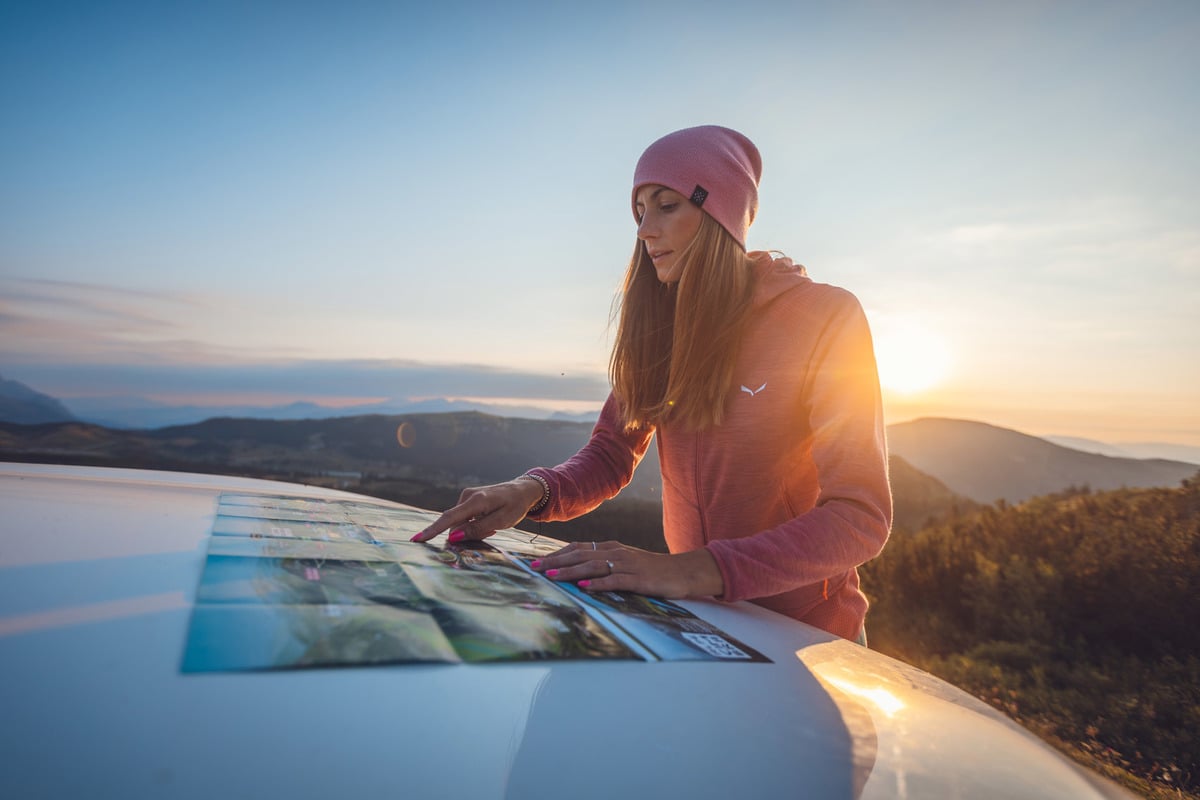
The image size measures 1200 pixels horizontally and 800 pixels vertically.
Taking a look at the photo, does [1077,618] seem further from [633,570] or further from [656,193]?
[633,570]

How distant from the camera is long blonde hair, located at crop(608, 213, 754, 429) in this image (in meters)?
2.03

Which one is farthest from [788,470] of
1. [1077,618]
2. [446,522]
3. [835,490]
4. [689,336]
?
[1077,618]

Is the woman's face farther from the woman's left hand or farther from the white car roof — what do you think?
the white car roof

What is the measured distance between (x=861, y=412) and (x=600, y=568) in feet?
2.56

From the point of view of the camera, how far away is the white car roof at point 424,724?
0.52 meters

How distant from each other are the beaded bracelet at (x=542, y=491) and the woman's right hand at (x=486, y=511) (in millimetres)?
21

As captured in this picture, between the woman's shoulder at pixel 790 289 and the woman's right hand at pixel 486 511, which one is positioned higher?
the woman's shoulder at pixel 790 289

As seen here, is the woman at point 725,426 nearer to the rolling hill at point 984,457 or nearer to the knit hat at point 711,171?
the knit hat at point 711,171

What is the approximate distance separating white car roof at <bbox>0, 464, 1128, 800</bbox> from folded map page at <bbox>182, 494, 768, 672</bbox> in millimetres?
30

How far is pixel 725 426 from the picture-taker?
197 centimetres

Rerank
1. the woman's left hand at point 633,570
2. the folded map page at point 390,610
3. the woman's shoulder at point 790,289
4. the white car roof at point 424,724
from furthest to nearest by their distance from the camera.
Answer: the woman's shoulder at point 790,289 < the woman's left hand at point 633,570 < the folded map page at point 390,610 < the white car roof at point 424,724

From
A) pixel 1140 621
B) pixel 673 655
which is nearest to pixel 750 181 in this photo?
pixel 673 655

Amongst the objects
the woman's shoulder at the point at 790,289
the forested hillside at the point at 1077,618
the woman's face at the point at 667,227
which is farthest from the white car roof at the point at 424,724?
the forested hillside at the point at 1077,618

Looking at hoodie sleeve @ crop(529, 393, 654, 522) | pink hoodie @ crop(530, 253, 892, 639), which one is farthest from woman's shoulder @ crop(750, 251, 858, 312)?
hoodie sleeve @ crop(529, 393, 654, 522)
